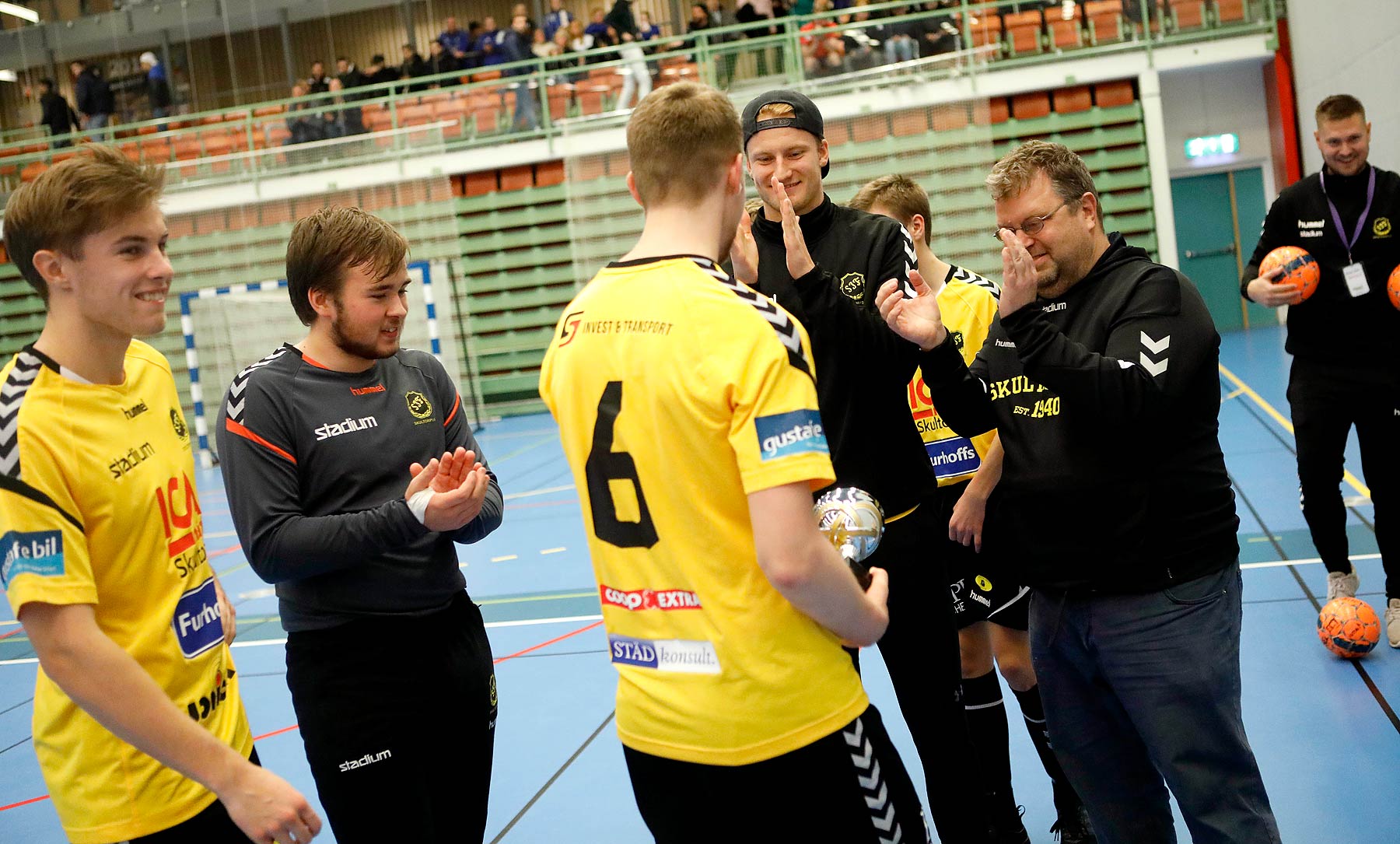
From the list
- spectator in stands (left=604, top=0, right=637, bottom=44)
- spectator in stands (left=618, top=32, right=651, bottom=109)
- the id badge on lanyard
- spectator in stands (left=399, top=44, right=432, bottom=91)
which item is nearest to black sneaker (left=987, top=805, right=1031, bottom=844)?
the id badge on lanyard

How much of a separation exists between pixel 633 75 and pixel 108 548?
14995 millimetres

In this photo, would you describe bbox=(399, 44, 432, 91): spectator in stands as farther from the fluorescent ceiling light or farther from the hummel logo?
the hummel logo

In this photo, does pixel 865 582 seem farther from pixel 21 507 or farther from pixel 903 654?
pixel 21 507

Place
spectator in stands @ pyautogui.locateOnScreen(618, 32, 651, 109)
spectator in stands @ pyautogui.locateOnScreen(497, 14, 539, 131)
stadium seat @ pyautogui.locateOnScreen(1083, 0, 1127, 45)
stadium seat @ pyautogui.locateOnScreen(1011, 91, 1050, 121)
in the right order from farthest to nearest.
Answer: spectator in stands @ pyautogui.locateOnScreen(497, 14, 539, 131) < stadium seat @ pyautogui.locateOnScreen(1011, 91, 1050, 121) < spectator in stands @ pyautogui.locateOnScreen(618, 32, 651, 109) < stadium seat @ pyautogui.locateOnScreen(1083, 0, 1127, 45)

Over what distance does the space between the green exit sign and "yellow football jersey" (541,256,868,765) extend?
17.8 m

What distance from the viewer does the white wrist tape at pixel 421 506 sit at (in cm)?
240

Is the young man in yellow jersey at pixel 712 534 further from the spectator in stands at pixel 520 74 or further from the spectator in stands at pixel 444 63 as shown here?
the spectator in stands at pixel 444 63

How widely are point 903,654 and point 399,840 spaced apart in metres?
1.30

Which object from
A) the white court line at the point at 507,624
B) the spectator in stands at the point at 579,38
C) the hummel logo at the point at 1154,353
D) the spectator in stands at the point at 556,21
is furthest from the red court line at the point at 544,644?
the spectator in stands at the point at 556,21

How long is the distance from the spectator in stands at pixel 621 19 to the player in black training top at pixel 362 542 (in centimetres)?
1666

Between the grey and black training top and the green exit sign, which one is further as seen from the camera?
the green exit sign

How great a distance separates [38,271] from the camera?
1.91 metres

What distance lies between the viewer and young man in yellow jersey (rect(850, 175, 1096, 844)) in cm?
323

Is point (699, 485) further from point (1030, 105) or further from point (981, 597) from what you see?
point (1030, 105)
